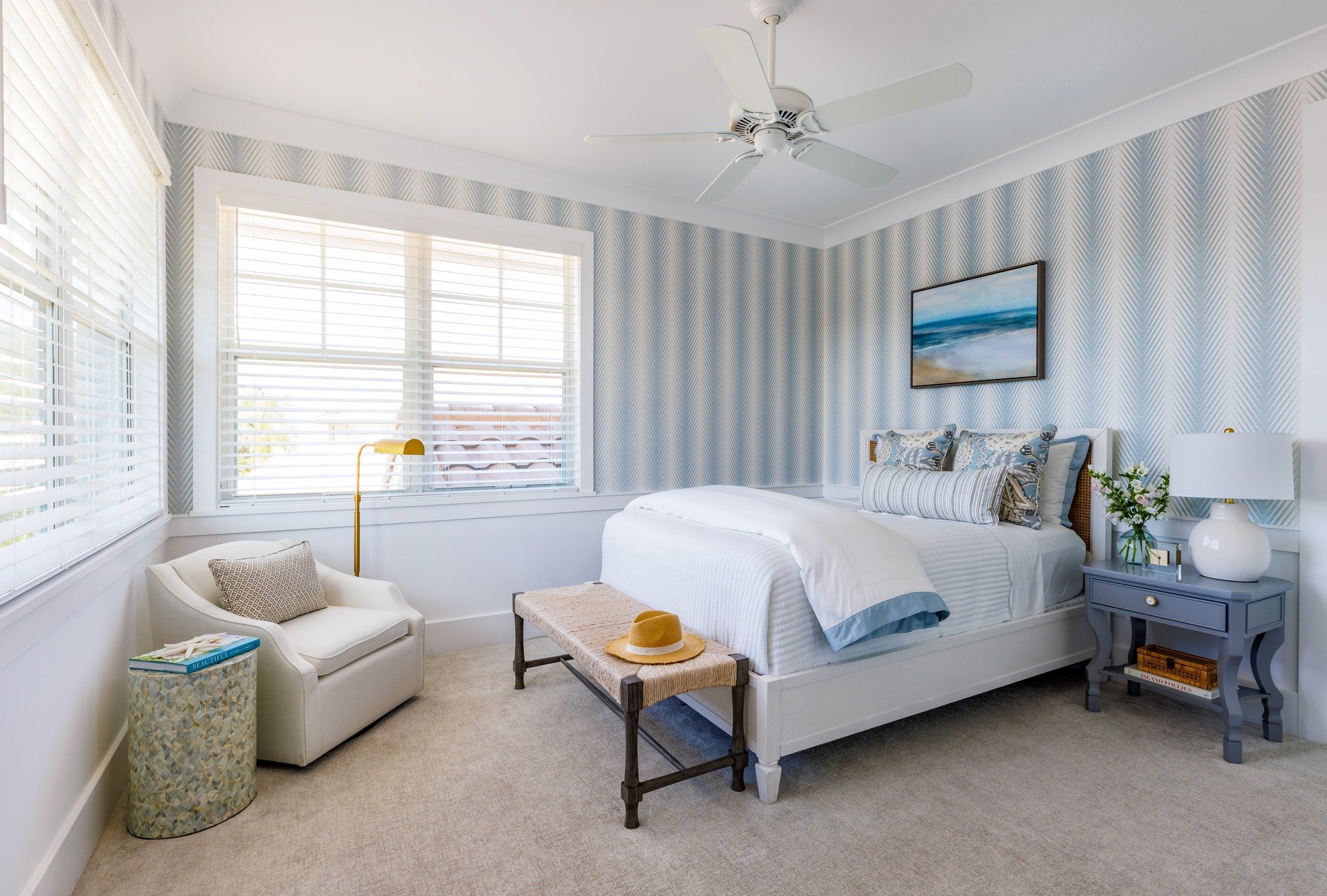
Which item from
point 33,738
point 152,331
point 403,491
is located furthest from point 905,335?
point 33,738

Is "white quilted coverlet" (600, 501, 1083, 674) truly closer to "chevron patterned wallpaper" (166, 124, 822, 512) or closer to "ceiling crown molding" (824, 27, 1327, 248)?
"chevron patterned wallpaper" (166, 124, 822, 512)

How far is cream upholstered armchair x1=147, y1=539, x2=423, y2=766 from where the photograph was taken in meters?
2.24

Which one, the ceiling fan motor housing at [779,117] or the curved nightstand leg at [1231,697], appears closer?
the ceiling fan motor housing at [779,117]

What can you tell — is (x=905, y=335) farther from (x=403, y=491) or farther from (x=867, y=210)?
(x=403, y=491)

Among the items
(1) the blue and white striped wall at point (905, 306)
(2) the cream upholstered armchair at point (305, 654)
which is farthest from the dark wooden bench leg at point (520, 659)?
(1) the blue and white striped wall at point (905, 306)

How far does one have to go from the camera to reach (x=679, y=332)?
4.26 metres

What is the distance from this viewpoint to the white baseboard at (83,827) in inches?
60.8

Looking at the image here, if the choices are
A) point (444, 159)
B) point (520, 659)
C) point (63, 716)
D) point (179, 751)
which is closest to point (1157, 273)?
point (520, 659)

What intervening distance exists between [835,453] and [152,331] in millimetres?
3999

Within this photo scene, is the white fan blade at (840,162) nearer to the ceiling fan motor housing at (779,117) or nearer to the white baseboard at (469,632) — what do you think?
the ceiling fan motor housing at (779,117)

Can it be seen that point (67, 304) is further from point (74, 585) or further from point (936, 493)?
point (936, 493)

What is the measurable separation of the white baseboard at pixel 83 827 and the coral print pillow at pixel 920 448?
355 cm

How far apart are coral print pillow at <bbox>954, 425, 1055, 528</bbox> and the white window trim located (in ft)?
7.05

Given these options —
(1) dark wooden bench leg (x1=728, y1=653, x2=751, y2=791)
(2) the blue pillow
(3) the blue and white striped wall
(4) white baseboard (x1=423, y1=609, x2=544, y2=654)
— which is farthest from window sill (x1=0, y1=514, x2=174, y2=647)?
(2) the blue pillow
